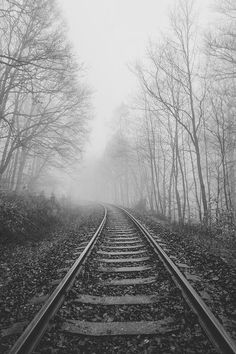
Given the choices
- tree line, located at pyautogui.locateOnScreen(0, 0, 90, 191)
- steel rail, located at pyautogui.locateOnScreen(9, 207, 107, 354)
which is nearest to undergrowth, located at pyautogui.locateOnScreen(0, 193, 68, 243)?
tree line, located at pyautogui.locateOnScreen(0, 0, 90, 191)

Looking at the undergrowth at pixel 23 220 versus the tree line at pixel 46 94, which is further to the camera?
the tree line at pixel 46 94

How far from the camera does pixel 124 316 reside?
339 cm

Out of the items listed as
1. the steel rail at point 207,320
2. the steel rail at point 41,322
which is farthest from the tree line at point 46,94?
the steel rail at point 207,320

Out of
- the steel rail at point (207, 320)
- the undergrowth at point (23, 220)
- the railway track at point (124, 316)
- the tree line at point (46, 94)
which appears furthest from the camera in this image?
the tree line at point (46, 94)

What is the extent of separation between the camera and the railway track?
272 cm

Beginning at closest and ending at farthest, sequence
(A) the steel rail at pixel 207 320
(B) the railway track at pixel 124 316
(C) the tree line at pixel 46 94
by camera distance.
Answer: (A) the steel rail at pixel 207 320
(B) the railway track at pixel 124 316
(C) the tree line at pixel 46 94

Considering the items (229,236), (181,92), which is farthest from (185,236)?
(181,92)

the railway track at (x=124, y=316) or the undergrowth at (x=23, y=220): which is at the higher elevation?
the undergrowth at (x=23, y=220)

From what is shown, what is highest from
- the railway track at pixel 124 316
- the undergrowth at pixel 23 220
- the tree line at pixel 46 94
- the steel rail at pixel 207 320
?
the tree line at pixel 46 94

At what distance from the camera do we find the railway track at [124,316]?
2.72m

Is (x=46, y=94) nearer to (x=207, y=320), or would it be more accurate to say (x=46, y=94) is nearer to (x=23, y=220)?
(x=23, y=220)

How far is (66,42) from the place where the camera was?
518 inches

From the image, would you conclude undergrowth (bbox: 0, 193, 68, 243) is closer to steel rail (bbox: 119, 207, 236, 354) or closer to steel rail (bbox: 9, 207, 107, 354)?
steel rail (bbox: 9, 207, 107, 354)

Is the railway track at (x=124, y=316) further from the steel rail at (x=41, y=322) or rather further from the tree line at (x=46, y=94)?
the tree line at (x=46, y=94)
